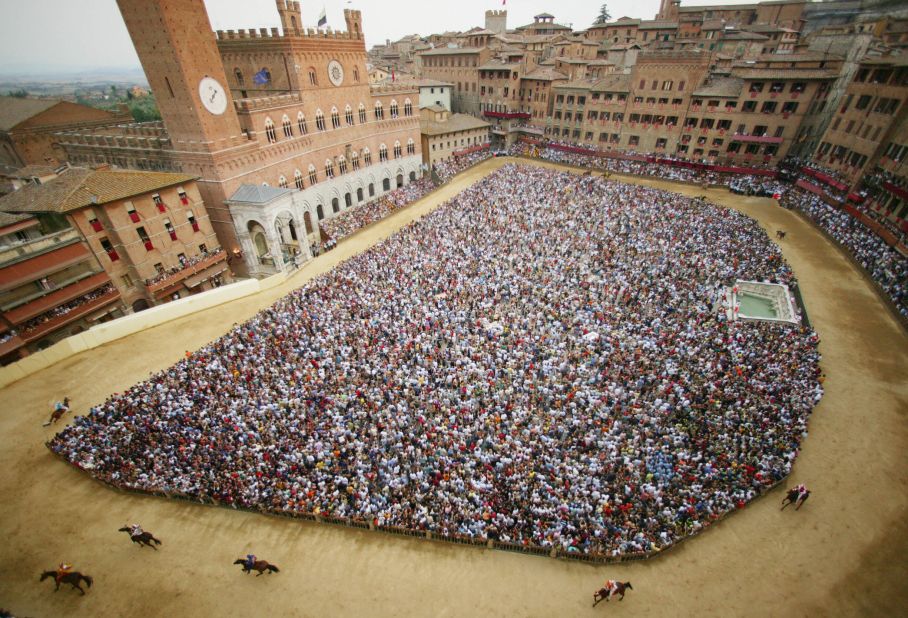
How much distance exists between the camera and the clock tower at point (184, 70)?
2736 cm

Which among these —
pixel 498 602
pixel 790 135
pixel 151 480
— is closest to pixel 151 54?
pixel 151 480

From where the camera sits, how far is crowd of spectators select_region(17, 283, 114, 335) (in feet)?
75.6

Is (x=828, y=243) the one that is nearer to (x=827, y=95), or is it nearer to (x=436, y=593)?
(x=827, y=95)

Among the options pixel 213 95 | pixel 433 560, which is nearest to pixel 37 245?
pixel 213 95

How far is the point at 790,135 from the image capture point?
Result: 43938 millimetres

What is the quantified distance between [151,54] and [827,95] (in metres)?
66.7

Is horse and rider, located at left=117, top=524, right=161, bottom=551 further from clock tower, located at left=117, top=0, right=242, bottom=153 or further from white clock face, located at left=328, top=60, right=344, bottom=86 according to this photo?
white clock face, located at left=328, top=60, right=344, bottom=86

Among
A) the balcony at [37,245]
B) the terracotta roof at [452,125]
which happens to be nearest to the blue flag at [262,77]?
the terracotta roof at [452,125]

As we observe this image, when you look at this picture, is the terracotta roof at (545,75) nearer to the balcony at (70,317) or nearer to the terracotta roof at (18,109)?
the balcony at (70,317)

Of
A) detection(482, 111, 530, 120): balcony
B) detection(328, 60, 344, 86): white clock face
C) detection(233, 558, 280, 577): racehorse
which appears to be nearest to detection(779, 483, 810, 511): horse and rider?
detection(233, 558, 280, 577): racehorse

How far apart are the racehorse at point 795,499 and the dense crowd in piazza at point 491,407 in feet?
2.81

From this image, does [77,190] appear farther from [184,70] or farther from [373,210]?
[373,210]

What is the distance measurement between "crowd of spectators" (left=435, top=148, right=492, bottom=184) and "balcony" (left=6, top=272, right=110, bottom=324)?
38.4 meters

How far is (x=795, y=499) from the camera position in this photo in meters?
15.6
